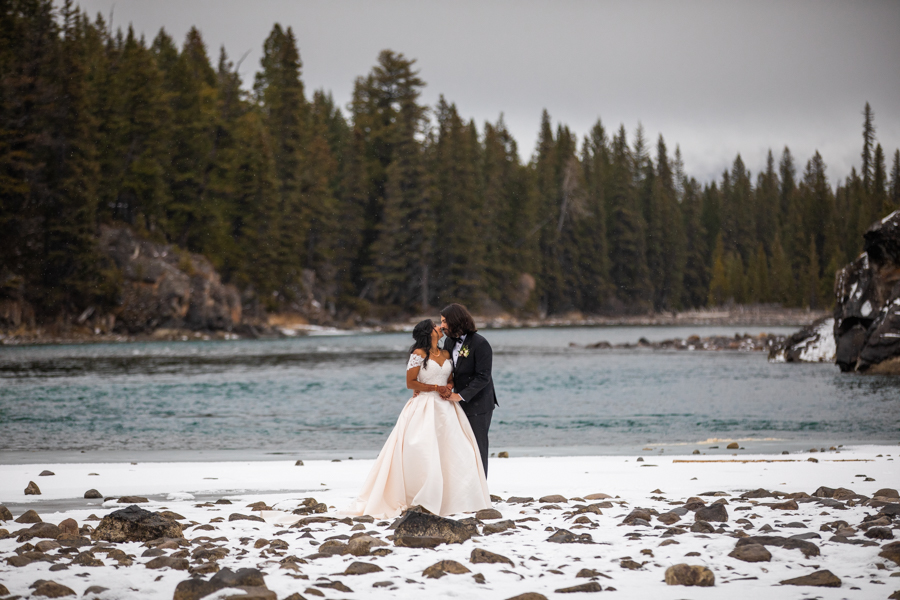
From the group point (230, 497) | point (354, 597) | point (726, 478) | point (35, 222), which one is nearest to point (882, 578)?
point (354, 597)

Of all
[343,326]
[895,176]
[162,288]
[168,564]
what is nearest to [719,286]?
[895,176]

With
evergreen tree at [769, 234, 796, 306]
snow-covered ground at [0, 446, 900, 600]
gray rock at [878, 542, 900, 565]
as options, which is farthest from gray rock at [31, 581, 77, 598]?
evergreen tree at [769, 234, 796, 306]

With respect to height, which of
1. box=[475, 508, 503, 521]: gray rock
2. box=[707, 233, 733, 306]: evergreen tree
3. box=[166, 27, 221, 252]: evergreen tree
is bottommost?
box=[475, 508, 503, 521]: gray rock

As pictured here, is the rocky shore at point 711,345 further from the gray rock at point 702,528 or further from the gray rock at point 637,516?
the gray rock at point 702,528

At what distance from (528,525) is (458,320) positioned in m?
1.89

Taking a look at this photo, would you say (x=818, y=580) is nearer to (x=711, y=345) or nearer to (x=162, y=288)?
(x=711, y=345)

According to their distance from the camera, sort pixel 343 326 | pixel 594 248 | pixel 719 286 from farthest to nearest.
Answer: pixel 719 286 → pixel 594 248 → pixel 343 326

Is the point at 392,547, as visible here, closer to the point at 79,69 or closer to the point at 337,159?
the point at 79,69

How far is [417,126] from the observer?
81188 mm

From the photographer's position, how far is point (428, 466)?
269 inches

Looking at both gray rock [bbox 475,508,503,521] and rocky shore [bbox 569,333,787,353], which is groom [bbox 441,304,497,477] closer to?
gray rock [bbox 475,508,503,521]

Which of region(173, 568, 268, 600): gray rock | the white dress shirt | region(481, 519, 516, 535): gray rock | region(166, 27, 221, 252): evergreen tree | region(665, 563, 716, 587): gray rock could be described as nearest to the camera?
region(173, 568, 268, 600): gray rock

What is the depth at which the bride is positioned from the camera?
22.4 feet

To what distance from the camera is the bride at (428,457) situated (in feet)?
22.4
